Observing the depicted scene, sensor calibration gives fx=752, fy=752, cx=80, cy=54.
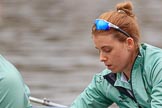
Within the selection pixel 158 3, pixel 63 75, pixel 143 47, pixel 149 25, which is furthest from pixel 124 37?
pixel 158 3

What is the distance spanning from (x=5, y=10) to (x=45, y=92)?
267cm

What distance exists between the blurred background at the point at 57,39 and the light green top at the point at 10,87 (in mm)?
2216

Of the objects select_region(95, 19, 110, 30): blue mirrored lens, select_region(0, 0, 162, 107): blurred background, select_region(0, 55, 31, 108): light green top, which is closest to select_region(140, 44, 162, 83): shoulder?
select_region(95, 19, 110, 30): blue mirrored lens

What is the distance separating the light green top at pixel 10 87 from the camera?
3424mm

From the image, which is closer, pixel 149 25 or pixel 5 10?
pixel 149 25

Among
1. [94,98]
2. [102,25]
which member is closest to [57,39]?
[94,98]

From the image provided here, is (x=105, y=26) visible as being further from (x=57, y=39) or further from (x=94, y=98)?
(x=57, y=39)

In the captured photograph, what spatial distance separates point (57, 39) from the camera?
7.52 m

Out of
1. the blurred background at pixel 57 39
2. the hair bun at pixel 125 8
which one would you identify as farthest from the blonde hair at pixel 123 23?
the blurred background at pixel 57 39

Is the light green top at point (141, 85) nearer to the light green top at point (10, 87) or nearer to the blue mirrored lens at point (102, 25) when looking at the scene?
the blue mirrored lens at point (102, 25)

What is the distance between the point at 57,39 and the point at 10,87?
13.4 ft

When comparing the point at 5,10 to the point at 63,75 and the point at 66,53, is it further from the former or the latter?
the point at 63,75

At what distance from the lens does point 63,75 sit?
649 cm

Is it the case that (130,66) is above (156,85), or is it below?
above
